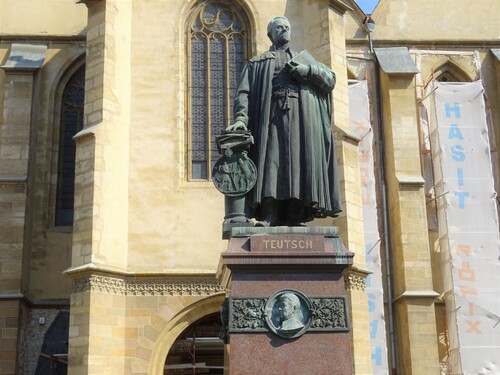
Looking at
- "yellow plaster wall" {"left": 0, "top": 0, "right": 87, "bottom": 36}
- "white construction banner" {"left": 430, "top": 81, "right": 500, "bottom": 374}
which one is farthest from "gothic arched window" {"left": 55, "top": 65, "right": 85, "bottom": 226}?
"white construction banner" {"left": 430, "top": 81, "right": 500, "bottom": 374}

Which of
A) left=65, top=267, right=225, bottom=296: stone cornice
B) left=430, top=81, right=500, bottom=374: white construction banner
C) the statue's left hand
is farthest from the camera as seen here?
left=430, top=81, right=500, bottom=374: white construction banner

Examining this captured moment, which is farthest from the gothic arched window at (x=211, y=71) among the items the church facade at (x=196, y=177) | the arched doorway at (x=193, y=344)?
the arched doorway at (x=193, y=344)

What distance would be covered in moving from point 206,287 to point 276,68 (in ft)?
32.2

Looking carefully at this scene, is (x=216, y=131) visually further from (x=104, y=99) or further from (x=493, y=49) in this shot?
(x=493, y=49)

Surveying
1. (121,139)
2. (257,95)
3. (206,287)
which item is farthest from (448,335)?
(257,95)

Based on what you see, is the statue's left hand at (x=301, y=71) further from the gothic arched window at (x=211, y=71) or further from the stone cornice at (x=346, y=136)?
the gothic arched window at (x=211, y=71)

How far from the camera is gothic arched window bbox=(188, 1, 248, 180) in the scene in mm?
18141

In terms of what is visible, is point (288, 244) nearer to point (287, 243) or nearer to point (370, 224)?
point (287, 243)

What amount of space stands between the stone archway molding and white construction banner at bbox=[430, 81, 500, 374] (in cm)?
651

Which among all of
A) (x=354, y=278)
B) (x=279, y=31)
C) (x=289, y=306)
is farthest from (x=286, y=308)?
(x=354, y=278)

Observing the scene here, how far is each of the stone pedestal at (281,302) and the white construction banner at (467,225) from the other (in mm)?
13879

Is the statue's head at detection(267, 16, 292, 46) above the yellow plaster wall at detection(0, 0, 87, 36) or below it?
below

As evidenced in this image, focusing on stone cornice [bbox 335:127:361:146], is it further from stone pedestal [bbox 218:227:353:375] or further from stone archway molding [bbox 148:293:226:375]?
stone pedestal [bbox 218:227:353:375]

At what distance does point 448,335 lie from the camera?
65.1 feet
